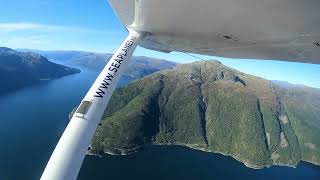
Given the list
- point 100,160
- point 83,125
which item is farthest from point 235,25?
point 100,160

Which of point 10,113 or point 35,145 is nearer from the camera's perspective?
point 35,145

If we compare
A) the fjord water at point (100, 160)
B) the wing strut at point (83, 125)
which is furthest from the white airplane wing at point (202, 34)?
the fjord water at point (100, 160)

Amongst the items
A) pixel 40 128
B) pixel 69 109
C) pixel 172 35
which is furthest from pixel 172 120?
pixel 172 35

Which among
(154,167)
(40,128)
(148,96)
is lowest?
(154,167)

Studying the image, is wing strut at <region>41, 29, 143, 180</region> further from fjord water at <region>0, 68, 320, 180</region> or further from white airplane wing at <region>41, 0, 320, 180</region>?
fjord water at <region>0, 68, 320, 180</region>

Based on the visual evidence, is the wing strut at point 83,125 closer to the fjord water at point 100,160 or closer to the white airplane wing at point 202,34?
the white airplane wing at point 202,34

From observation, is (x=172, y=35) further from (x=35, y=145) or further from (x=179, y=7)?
(x=35, y=145)

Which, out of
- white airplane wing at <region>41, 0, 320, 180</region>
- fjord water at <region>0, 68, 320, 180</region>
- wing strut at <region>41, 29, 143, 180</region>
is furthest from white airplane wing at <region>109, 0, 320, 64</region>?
fjord water at <region>0, 68, 320, 180</region>

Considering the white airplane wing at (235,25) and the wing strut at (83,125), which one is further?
the wing strut at (83,125)
